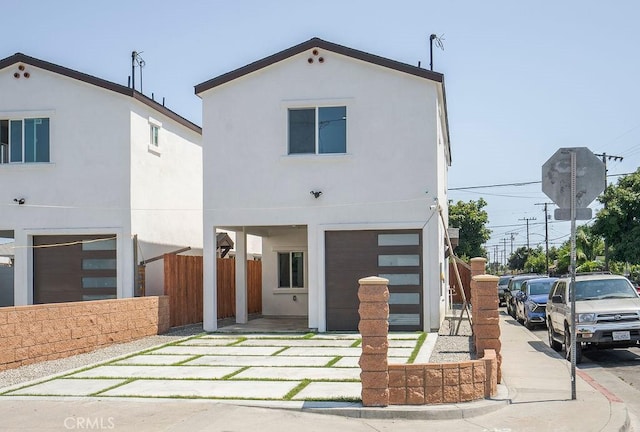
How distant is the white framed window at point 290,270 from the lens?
83.4 ft

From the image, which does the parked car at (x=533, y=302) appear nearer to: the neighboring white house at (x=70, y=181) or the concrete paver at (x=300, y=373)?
the concrete paver at (x=300, y=373)

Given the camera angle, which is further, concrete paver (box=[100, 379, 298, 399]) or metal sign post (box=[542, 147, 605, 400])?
concrete paver (box=[100, 379, 298, 399])

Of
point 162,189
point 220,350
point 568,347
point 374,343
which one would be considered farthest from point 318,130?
point 374,343

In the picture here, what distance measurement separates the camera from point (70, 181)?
67.2 ft

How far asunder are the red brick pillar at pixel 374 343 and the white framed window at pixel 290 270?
1579 cm

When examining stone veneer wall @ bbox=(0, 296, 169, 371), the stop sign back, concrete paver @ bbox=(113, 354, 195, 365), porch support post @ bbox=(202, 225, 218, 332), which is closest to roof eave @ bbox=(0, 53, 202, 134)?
porch support post @ bbox=(202, 225, 218, 332)

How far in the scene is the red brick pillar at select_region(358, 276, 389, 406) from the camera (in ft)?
31.2

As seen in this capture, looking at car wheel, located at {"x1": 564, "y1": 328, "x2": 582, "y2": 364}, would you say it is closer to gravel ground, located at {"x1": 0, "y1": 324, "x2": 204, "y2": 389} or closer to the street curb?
the street curb

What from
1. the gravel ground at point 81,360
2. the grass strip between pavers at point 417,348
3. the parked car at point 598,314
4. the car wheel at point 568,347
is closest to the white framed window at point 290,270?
the gravel ground at point 81,360

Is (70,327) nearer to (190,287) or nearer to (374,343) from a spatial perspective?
(190,287)

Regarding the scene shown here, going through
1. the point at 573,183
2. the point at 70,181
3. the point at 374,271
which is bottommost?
the point at 374,271

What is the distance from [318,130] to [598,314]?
27.8ft

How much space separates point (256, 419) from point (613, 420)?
4.37 metres

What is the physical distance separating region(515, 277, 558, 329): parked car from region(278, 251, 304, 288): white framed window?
24.2ft
